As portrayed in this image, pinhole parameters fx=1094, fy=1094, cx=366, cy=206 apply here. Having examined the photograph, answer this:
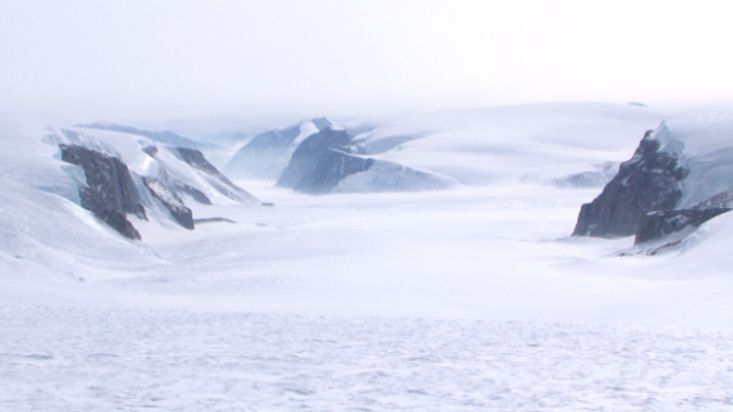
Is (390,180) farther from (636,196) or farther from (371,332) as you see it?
(371,332)

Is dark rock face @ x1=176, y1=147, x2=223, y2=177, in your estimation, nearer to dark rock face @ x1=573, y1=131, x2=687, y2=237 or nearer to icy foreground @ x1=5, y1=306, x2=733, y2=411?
dark rock face @ x1=573, y1=131, x2=687, y2=237

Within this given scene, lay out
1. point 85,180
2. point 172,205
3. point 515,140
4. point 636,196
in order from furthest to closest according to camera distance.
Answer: point 515,140 < point 172,205 < point 636,196 < point 85,180

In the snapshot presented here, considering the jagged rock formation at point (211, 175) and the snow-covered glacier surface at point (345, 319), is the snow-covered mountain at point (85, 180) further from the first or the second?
the jagged rock formation at point (211, 175)

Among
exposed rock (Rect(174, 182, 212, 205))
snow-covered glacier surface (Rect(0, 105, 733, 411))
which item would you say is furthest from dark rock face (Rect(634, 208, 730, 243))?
exposed rock (Rect(174, 182, 212, 205))

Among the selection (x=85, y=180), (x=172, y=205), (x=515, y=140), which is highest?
(x=515, y=140)

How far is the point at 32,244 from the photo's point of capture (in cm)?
2742

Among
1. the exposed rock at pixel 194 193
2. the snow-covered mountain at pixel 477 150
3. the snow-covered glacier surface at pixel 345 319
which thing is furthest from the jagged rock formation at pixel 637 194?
the snow-covered mountain at pixel 477 150

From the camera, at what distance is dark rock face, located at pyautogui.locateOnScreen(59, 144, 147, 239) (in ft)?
119

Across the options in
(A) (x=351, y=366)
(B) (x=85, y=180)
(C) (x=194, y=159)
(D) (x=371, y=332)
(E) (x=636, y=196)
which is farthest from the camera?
(C) (x=194, y=159)

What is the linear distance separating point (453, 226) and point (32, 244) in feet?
76.8

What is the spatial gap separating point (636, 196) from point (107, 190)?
65.5 feet

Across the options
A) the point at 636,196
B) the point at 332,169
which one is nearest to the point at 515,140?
the point at 332,169

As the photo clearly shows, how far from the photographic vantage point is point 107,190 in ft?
132

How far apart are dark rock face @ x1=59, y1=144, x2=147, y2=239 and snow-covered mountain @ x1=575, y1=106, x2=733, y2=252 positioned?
57.1 feet
